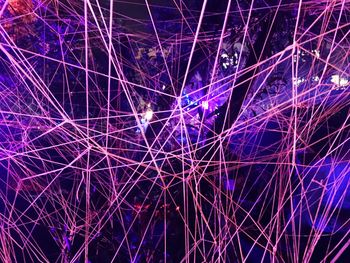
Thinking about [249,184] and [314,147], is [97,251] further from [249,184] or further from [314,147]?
[314,147]

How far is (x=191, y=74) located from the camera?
2512mm

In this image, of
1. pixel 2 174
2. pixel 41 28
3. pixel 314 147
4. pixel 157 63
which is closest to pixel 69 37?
pixel 41 28

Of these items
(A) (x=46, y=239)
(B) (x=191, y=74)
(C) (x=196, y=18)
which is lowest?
(A) (x=46, y=239)

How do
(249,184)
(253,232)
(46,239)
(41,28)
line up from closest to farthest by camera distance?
(249,184) → (253,232) → (46,239) → (41,28)

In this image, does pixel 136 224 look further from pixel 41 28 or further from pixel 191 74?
pixel 41 28

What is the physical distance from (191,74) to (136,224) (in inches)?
42.8

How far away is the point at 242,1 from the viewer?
7.43 ft

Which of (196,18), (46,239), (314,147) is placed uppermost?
(196,18)

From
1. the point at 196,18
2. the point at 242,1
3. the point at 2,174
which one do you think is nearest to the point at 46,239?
the point at 2,174

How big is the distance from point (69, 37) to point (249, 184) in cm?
206

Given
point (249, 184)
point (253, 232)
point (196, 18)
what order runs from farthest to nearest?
point (253, 232), point (249, 184), point (196, 18)

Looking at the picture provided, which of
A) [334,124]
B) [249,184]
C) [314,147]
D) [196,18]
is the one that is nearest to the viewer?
[196,18]

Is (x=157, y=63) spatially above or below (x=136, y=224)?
above

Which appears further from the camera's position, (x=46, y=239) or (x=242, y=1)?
(x=46, y=239)
